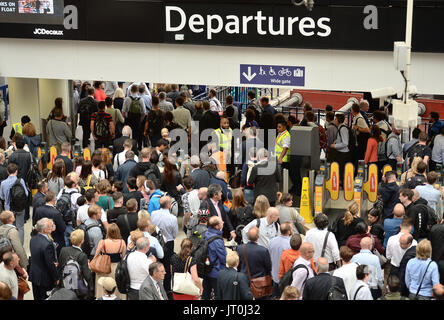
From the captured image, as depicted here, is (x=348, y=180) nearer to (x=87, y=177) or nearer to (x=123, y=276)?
(x=87, y=177)

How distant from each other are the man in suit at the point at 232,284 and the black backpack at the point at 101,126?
27.3ft

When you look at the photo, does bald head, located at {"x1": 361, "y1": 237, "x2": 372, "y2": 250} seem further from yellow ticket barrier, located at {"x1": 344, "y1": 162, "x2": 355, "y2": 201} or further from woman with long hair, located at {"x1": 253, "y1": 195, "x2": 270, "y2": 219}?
yellow ticket barrier, located at {"x1": 344, "y1": 162, "x2": 355, "y2": 201}

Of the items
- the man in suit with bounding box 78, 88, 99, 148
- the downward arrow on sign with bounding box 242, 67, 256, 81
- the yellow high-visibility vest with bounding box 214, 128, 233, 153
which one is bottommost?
the yellow high-visibility vest with bounding box 214, 128, 233, 153

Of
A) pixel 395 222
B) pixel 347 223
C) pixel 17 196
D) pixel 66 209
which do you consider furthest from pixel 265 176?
pixel 17 196

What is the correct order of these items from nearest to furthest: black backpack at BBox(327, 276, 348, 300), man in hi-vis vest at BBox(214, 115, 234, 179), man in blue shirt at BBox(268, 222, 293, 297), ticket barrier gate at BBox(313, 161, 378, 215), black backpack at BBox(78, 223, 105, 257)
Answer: black backpack at BBox(327, 276, 348, 300), man in blue shirt at BBox(268, 222, 293, 297), black backpack at BBox(78, 223, 105, 257), ticket barrier gate at BBox(313, 161, 378, 215), man in hi-vis vest at BBox(214, 115, 234, 179)

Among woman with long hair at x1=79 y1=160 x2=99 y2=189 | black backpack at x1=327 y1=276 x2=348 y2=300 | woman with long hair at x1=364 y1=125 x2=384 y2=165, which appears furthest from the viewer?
woman with long hair at x1=364 y1=125 x2=384 y2=165

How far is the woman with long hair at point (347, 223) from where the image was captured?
37.1 feet

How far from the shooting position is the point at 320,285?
918cm

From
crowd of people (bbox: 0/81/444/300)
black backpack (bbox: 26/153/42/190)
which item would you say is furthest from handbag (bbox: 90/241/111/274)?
black backpack (bbox: 26/153/42/190)

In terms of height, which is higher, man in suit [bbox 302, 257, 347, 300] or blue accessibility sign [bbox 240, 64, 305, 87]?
blue accessibility sign [bbox 240, 64, 305, 87]

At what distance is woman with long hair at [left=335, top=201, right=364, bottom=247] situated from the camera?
1132cm

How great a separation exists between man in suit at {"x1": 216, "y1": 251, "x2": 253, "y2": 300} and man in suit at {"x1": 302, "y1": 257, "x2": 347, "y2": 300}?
2.24 ft
